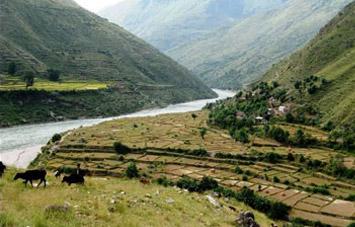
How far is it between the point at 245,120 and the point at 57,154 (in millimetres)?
62083

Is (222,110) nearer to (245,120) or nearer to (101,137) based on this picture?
(245,120)

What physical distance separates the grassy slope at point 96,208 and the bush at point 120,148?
92895 millimetres

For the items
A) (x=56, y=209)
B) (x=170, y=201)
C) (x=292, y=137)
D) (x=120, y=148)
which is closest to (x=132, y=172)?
(x=120, y=148)

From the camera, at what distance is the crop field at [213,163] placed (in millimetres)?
86750

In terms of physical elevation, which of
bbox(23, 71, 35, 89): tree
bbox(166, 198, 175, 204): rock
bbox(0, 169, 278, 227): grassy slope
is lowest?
bbox(166, 198, 175, 204): rock

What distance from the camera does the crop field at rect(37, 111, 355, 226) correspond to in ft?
285

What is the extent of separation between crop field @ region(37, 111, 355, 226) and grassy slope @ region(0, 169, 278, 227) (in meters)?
53.1

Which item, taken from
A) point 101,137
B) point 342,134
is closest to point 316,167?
point 342,134

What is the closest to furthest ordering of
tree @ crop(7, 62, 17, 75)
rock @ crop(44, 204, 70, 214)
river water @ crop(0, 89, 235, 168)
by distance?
rock @ crop(44, 204, 70, 214) < river water @ crop(0, 89, 235, 168) < tree @ crop(7, 62, 17, 75)

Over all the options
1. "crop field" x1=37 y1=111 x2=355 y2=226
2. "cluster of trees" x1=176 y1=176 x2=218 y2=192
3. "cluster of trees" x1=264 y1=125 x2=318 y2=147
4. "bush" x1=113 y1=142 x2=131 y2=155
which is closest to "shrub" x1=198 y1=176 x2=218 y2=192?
"cluster of trees" x1=176 y1=176 x2=218 y2=192

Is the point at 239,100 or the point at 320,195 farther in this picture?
the point at 239,100

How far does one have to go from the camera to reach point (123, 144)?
13050 cm

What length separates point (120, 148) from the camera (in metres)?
125

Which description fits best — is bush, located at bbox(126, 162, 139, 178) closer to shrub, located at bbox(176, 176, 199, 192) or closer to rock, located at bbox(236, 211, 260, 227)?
shrub, located at bbox(176, 176, 199, 192)
